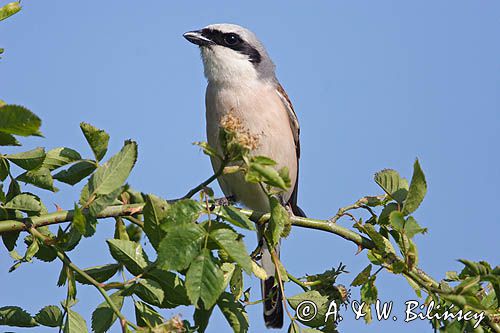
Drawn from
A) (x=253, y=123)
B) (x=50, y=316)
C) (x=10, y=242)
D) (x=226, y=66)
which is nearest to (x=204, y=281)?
(x=50, y=316)

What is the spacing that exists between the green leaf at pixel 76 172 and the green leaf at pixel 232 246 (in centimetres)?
56

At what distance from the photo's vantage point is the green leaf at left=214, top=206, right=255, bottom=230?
1.79 meters

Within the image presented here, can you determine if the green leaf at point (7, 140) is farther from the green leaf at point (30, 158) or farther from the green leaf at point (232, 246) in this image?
the green leaf at point (232, 246)

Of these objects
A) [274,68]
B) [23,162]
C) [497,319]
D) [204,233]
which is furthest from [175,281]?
[274,68]

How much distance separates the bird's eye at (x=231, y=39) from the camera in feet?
16.3

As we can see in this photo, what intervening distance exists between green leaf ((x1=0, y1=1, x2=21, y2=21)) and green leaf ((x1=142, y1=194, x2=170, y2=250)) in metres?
0.80

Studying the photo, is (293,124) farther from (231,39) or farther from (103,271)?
(103,271)

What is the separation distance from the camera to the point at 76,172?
85.7 inches

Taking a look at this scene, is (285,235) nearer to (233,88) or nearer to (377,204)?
(377,204)

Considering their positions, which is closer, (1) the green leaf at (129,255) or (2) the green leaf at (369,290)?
(1) the green leaf at (129,255)

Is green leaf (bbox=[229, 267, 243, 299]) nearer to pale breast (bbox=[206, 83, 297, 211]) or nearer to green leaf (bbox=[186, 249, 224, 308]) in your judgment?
green leaf (bbox=[186, 249, 224, 308])

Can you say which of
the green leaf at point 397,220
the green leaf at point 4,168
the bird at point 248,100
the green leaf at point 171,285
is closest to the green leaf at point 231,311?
the green leaf at point 171,285

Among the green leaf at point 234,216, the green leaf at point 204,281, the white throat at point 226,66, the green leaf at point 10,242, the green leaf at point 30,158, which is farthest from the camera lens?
the white throat at point 226,66

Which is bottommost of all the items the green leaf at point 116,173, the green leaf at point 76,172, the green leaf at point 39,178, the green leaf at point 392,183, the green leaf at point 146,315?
the green leaf at point 146,315
